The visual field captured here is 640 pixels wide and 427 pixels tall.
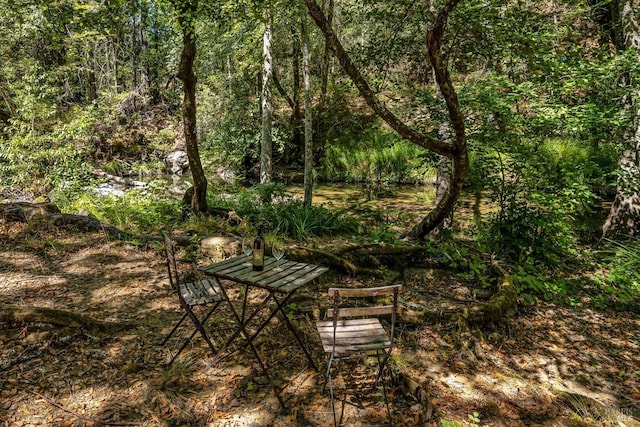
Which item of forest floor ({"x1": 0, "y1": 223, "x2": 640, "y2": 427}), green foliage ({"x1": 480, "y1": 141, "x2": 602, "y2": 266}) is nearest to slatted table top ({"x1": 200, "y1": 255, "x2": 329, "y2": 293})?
forest floor ({"x1": 0, "y1": 223, "x2": 640, "y2": 427})

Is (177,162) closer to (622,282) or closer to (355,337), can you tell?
(355,337)

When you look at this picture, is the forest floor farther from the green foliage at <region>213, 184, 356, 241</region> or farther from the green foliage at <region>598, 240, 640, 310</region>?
the green foliage at <region>213, 184, 356, 241</region>

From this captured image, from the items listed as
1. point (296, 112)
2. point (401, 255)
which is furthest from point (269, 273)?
point (296, 112)

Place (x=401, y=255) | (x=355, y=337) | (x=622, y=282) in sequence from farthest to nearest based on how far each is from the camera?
(x=401, y=255) < (x=622, y=282) < (x=355, y=337)

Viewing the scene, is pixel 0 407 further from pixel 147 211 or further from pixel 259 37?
pixel 259 37

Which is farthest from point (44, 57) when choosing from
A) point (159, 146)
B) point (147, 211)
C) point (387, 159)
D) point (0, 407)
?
point (0, 407)

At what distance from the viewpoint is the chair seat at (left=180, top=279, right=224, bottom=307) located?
3.13 meters

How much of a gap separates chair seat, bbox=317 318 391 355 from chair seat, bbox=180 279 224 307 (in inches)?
38.2

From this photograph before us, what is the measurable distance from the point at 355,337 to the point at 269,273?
843 mm

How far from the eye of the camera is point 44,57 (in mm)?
17641

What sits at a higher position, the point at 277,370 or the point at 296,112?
the point at 296,112

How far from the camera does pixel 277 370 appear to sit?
3.08 metres

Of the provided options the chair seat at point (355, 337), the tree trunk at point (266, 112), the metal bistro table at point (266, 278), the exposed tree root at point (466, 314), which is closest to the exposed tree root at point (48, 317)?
the metal bistro table at point (266, 278)

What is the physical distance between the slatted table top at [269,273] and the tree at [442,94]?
257 centimetres
